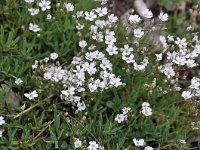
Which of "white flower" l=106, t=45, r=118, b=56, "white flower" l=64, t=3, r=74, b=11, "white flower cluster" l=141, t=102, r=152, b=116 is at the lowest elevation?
"white flower cluster" l=141, t=102, r=152, b=116

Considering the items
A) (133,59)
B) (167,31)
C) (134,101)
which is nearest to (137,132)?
(134,101)

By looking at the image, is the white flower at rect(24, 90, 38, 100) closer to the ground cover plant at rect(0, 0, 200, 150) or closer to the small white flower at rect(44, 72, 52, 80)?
the ground cover plant at rect(0, 0, 200, 150)

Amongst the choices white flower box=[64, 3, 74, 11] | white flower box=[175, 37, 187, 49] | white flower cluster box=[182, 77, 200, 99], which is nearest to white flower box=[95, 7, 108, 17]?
white flower box=[64, 3, 74, 11]

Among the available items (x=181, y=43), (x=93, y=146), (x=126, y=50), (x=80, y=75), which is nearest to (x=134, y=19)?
(x=126, y=50)

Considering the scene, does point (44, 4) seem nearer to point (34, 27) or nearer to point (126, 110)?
point (34, 27)

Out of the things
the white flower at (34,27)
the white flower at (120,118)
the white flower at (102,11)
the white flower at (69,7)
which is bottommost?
the white flower at (120,118)

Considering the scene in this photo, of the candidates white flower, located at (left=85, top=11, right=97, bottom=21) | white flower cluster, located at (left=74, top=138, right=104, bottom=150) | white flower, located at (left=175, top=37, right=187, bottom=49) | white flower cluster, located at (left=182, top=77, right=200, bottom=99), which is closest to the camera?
white flower cluster, located at (left=74, top=138, right=104, bottom=150)

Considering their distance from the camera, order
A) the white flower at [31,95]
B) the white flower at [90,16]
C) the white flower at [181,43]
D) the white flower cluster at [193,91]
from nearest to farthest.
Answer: the white flower at [31,95] → the white flower cluster at [193,91] → the white flower at [90,16] → the white flower at [181,43]

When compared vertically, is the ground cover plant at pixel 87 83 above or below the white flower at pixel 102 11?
below

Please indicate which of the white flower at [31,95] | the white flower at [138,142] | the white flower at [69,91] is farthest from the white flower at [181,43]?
the white flower at [31,95]

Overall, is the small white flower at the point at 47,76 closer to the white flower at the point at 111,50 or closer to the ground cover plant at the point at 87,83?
the ground cover plant at the point at 87,83
